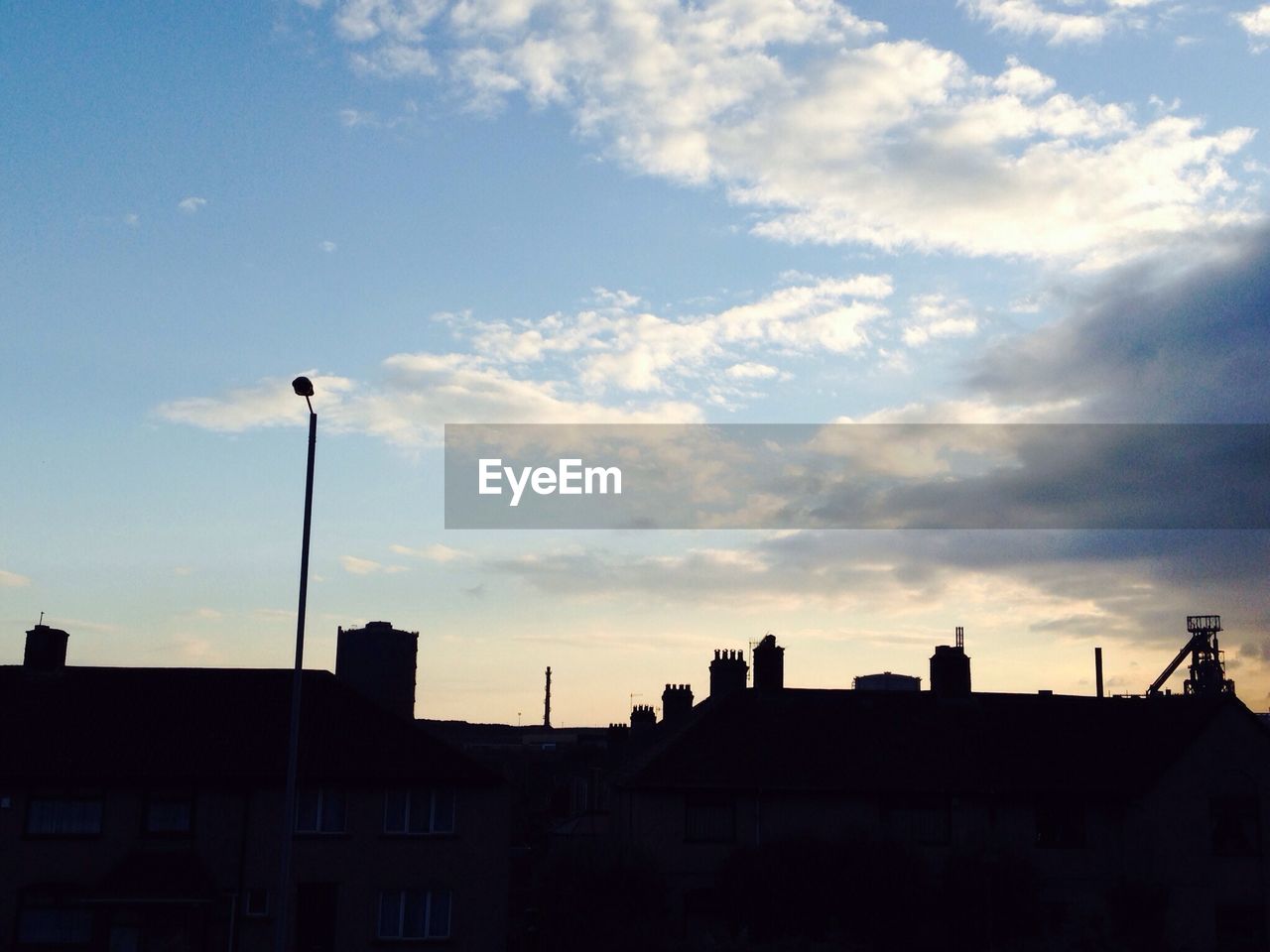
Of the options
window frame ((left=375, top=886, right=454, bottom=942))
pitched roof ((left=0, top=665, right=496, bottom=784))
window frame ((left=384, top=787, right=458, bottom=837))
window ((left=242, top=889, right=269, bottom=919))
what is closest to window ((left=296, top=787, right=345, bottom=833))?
pitched roof ((left=0, top=665, right=496, bottom=784))

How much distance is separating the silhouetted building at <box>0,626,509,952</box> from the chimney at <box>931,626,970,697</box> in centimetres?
1891

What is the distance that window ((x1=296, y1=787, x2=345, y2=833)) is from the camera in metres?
37.3

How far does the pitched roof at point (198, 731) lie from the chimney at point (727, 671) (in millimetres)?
16621

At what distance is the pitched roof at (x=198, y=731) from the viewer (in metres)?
37.0

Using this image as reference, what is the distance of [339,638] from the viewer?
8244 cm

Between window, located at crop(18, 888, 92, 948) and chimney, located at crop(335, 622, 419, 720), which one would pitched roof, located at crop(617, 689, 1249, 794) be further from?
chimney, located at crop(335, 622, 419, 720)

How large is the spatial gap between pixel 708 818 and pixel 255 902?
1455 centimetres

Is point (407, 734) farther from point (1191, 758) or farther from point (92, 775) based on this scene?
point (1191, 758)

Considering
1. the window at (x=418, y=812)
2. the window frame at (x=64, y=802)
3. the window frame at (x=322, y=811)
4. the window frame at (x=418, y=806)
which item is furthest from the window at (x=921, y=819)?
the window frame at (x=64, y=802)

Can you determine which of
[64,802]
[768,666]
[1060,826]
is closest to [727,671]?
[768,666]

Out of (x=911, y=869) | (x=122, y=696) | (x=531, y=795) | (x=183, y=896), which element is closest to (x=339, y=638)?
(x=531, y=795)

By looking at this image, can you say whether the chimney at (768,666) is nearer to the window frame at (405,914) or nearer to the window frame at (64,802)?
the window frame at (405,914)

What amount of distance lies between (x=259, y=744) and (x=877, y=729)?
2152 cm

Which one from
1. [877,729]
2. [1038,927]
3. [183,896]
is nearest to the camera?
[183,896]
